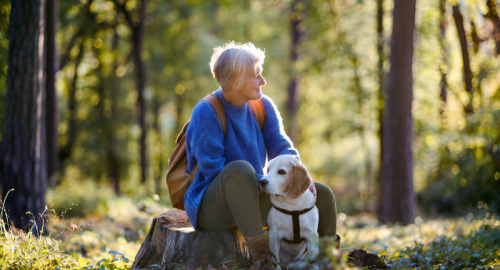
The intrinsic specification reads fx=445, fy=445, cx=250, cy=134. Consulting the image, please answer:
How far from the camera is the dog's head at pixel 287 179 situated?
10.5 feet

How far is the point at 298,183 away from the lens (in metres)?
3.19

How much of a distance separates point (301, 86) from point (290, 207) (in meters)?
19.4

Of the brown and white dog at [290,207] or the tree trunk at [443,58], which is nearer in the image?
the brown and white dog at [290,207]

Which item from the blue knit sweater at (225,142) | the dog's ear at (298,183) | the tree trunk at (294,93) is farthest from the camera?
the tree trunk at (294,93)

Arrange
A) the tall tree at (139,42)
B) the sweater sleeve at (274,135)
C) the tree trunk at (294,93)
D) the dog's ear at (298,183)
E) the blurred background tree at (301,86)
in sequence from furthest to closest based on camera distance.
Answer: the tree trunk at (294,93) < the tall tree at (139,42) < the blurred background tree at (301,86) < the sweater sleeve at (274,135) < the dog's ear at (298,183)

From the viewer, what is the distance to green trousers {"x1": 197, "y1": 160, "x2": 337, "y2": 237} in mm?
3203

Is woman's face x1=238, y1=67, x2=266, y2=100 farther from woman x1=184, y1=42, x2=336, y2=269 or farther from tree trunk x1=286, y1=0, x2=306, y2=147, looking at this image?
tree trunk x1=286, y1=0, x2=306, y2=147

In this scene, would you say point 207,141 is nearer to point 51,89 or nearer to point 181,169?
point 181,169

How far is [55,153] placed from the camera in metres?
12.5

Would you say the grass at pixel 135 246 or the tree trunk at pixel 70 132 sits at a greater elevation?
the tree trunk at pixel 70 132

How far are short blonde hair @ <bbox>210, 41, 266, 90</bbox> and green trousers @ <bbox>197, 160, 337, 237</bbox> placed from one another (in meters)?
0.70

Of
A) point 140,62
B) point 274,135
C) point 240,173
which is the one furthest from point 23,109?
point 140,62

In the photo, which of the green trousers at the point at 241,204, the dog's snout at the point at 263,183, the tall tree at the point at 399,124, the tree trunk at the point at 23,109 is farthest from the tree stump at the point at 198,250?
the tall tree at the point at 399,124

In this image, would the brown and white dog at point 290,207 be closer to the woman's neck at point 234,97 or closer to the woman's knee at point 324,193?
the woman's knee at point 324,193
